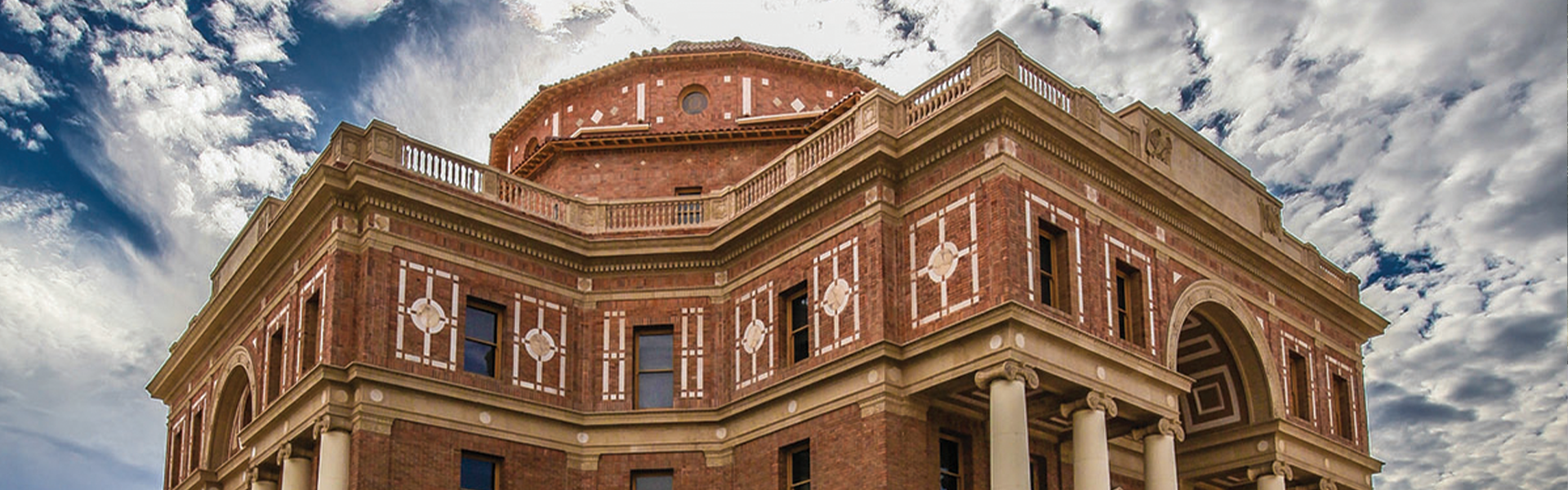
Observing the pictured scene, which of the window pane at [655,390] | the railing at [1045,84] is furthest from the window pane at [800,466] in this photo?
the railing at [1045,84]

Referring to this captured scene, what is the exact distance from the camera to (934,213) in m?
29.6

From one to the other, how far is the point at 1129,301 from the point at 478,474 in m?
13.7

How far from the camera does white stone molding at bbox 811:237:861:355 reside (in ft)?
99.6

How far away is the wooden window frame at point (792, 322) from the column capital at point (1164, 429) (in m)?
6.84

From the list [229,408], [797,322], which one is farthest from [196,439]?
[797,322]

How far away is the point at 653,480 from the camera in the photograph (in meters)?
33.7

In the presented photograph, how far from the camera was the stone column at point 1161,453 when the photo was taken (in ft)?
98.3

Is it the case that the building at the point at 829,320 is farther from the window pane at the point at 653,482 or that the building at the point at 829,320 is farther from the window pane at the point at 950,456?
the window pane at the point at 653,482

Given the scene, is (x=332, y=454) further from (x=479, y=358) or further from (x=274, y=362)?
(x=274, y=362)

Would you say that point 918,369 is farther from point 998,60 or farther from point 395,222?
point 395,222

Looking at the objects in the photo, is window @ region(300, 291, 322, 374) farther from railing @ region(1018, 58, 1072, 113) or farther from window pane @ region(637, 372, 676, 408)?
railing @ region(1018, 58, 1072, 113)

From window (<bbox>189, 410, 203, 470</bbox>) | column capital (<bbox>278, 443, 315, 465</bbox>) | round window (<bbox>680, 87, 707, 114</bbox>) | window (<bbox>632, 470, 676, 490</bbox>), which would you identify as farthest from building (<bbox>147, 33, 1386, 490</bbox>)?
round window (<bbox>680, 87, 707, 114</bbox>)

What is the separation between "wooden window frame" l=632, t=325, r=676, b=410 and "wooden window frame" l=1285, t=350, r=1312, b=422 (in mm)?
13909

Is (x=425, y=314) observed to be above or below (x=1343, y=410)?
above
